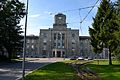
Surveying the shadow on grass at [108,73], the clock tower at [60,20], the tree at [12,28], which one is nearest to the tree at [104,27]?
the shadow on grass at [108,73]

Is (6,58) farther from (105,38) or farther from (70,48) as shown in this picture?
(70,48)

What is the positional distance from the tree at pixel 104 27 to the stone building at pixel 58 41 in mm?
91822

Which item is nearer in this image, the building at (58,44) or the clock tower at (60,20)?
the clock tower at (60,20)

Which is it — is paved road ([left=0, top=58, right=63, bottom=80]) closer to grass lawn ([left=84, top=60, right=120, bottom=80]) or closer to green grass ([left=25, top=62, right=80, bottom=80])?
green grass ([left=25, top=62, right=80, bottom=80])

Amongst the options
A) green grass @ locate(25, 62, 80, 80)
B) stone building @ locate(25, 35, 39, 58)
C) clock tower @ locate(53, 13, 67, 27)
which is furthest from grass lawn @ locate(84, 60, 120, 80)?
stone building @ locate(25, 35, 39, 58)

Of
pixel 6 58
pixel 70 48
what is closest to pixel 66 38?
pixel 70 48

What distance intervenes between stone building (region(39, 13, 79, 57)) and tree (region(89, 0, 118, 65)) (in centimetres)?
9182

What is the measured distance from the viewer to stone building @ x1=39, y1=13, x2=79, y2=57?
145375 millimetres

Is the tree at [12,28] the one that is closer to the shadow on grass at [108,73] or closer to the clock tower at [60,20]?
the shadow on grass at [108,73]

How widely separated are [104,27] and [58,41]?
9757cm

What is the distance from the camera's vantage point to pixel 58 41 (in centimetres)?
14762

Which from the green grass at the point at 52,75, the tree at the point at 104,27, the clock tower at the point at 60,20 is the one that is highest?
the clock tower at the point at 60,20

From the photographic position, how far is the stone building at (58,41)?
145 m

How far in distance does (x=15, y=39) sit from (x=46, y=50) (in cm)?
8274
